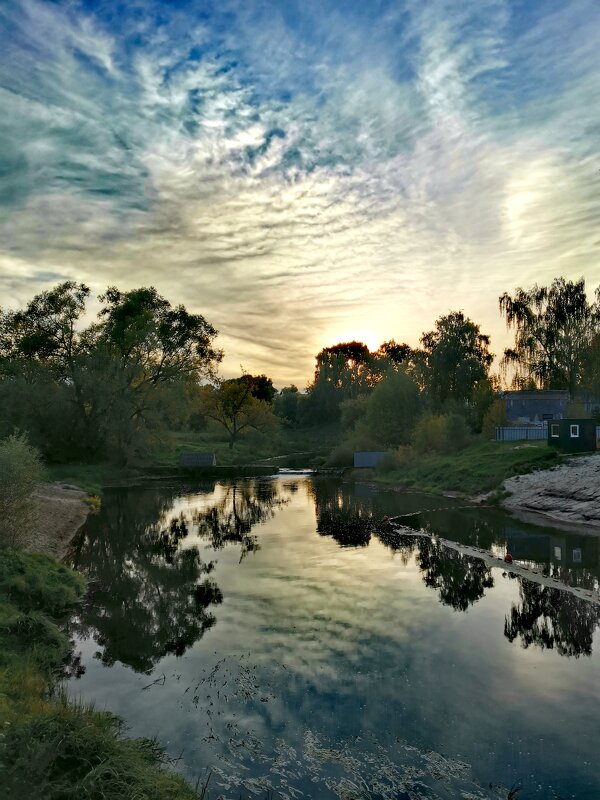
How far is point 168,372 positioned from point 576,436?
5445cm

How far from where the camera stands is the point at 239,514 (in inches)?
1887

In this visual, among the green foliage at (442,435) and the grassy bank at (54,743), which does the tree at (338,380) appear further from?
the grassy bank at (54,743)

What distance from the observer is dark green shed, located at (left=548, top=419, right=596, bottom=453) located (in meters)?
51.2

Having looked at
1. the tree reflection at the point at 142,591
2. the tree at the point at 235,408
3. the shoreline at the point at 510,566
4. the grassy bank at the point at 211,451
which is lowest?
the tree reflection at the point at 142,591

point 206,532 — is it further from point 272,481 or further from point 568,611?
point 272,481

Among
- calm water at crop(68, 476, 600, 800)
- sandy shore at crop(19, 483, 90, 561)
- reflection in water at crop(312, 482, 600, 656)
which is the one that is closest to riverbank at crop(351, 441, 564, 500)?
reflection in water at crop(312, 482, 600, 656)

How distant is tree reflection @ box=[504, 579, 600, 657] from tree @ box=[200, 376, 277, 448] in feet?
293

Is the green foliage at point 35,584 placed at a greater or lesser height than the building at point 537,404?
lesser

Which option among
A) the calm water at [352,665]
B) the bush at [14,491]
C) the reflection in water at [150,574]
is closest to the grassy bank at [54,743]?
the calm water at [352,665]

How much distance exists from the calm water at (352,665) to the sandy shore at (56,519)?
1.79 meters

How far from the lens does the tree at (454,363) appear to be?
280ft

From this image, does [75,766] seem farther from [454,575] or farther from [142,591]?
[454,575]

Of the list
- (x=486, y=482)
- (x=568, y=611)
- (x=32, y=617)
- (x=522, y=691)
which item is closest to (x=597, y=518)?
(x=486, y=482)

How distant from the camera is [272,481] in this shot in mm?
76125
